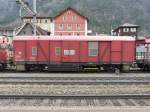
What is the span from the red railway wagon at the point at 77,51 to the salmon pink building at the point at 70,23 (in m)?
74.5

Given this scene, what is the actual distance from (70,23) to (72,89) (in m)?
90.2

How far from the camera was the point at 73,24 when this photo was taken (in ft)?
347

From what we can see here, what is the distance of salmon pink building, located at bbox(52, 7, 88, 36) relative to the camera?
103938mm

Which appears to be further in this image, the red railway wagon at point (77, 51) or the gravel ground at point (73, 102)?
the red railway wagon at point (77, 51)

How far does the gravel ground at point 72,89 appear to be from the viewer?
15156 mm

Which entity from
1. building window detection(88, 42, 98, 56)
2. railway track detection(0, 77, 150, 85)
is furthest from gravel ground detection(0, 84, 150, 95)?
building window detection(88, 42, 98, 56)

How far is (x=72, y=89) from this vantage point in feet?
53.3

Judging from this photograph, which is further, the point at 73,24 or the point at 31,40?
the point at 73,24

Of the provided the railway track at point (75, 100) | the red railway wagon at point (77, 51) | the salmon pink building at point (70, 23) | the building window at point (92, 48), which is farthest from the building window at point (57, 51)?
the salmon pink building at point (70, 23)

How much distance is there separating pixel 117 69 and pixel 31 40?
778 cm

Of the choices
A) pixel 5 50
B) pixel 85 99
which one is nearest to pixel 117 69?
pixel 5 50

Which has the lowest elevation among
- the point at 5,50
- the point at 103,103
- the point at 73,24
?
the point at 103,103

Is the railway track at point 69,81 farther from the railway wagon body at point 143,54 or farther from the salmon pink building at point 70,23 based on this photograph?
the salmon pink building at point 70,23

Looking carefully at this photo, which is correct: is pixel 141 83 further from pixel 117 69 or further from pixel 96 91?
pixel 117 69
